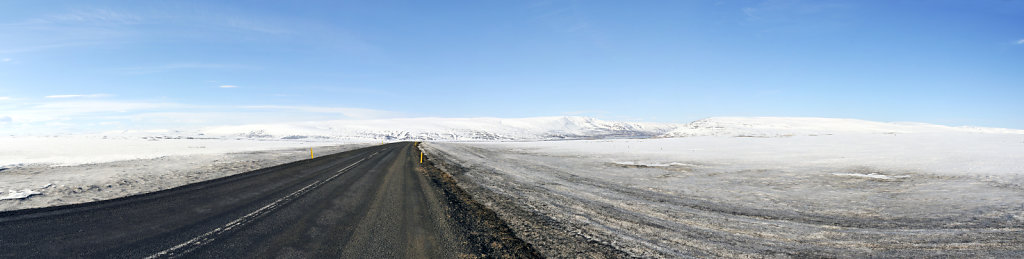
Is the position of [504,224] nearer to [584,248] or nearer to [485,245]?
[485,245]

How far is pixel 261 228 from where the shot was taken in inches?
290

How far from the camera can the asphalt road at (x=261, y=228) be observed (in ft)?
19.6

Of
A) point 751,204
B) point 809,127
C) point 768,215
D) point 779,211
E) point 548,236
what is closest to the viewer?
point 548,236

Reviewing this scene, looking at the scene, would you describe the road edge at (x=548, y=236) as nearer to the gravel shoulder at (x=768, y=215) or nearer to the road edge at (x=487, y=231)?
the gravel shoulder at (x=768, y=215)

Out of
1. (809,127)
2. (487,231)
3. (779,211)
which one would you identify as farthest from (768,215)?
(809,127)

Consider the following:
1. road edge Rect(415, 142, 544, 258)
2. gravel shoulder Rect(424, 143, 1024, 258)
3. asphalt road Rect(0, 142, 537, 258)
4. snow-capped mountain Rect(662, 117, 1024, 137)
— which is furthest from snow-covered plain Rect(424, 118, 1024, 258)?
snow-capped mountain Rect(662, 117, 1024, 137)

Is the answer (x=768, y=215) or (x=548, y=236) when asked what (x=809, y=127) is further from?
(x=548, y=236)

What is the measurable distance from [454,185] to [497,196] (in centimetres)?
352

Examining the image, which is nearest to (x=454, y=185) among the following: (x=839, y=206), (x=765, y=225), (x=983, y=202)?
(x=765, y=225)

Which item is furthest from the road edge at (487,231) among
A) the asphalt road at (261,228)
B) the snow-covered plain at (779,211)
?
the snow-covered plain at (779,211)

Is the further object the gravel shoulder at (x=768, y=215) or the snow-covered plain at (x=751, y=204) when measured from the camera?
the snow-covered plain at (x=751, y=204)

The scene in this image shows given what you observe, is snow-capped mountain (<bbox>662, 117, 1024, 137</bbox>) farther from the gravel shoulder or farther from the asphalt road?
the asphalt road

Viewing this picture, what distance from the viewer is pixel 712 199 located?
10.7 m

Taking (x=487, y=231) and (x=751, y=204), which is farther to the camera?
(x=751, y=204)
